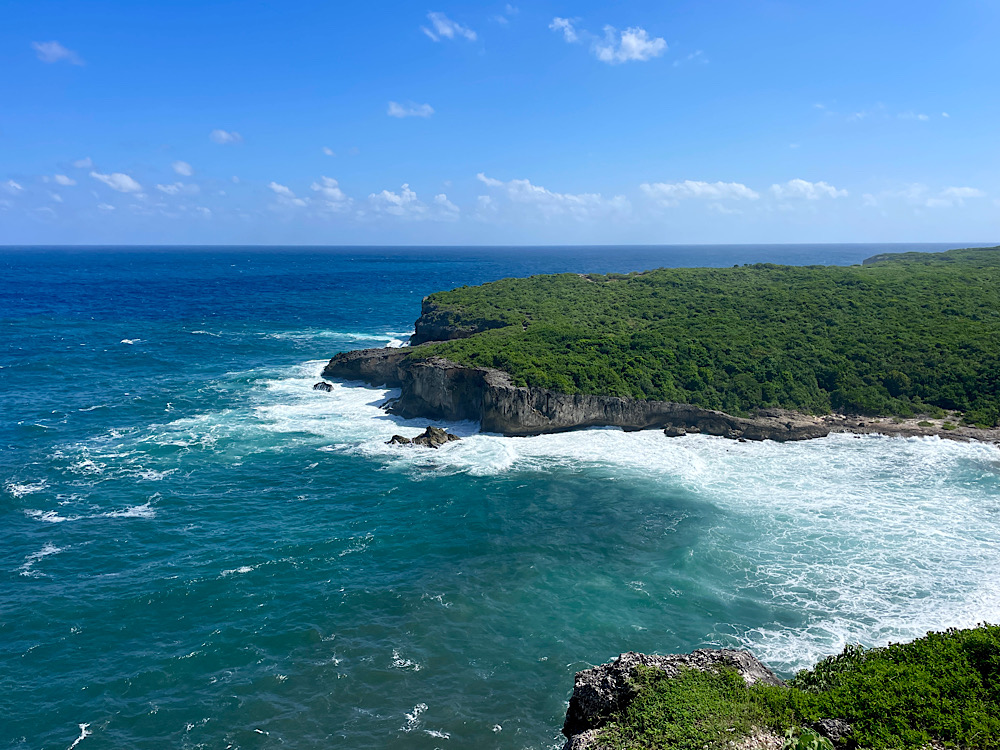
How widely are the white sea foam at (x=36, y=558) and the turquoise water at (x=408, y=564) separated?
0.15m

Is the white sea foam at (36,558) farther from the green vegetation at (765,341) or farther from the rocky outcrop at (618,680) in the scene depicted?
the green vegetation at (765,341)

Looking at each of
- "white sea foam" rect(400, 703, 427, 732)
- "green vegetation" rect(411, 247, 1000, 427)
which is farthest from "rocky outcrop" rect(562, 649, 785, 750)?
"green vegetation" rect(411, 247, 1000, 427)

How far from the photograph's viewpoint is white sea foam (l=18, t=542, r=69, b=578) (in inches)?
1428

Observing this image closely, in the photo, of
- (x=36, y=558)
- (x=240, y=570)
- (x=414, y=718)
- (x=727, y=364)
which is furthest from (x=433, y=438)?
(x=727, y=364)

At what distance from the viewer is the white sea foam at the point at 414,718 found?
25344mm

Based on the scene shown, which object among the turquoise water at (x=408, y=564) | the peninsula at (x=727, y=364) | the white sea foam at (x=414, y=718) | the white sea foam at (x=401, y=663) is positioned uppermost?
the peninsula at (x=727, y=364)

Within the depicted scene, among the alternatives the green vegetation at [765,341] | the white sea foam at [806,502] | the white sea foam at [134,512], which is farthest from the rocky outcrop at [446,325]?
the white sea foam at [134,512]

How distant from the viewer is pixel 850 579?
116 feet

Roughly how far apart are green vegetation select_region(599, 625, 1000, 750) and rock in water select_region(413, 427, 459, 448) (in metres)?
38.6

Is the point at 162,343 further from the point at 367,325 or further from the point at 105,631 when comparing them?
the point at 105,631

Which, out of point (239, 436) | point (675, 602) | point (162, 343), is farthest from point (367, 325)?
point (675, 602)

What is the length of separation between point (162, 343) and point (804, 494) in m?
99.2

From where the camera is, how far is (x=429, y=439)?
5772 cm

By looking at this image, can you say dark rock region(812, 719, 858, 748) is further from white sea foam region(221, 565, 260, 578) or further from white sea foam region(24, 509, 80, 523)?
white sea foam region(24, 509, 80, 523)
